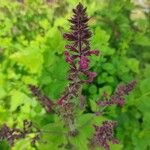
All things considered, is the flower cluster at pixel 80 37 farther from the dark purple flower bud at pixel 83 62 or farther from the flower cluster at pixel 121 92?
the flower cluster at pixel 121 92

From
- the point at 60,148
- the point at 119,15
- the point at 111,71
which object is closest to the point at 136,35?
the point at 119,15

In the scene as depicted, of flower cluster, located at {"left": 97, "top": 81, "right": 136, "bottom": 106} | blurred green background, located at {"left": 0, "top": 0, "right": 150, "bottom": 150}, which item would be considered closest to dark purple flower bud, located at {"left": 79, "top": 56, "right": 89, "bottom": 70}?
flower cluster, located at {"left": 97, "top": 81, "right": 136, "bottom": 106}

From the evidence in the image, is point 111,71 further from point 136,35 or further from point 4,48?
point 4,48

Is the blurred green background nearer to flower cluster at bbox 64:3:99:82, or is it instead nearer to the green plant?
the green plant

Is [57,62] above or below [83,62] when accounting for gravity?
above

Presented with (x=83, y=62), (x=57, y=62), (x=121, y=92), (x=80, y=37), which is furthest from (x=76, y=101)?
(x=57, y=62)

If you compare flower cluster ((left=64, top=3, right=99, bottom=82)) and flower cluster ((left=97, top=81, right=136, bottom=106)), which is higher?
flower cluster ((left=64, top=3, right=99, bottom=82))

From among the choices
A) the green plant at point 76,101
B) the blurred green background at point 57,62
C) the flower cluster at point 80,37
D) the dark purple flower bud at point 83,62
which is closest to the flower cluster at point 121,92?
the green plant at point 76,101

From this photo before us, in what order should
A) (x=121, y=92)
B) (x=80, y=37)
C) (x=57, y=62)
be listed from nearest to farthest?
(x=80, y=37)
(x=121, y=92)
(x=57, y=62)

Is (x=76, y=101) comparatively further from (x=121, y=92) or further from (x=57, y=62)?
(x=57, y=62)
